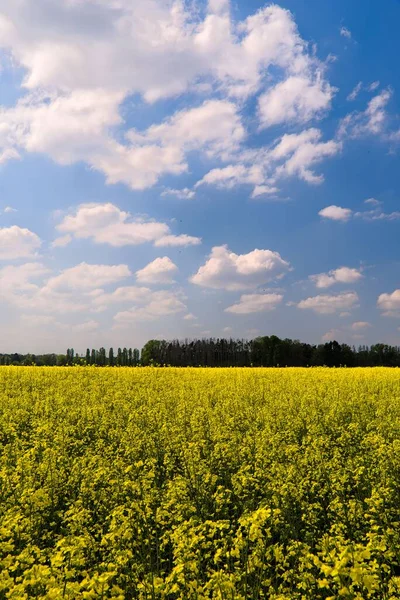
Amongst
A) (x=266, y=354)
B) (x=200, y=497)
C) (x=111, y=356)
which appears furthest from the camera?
(x=111, y=356)

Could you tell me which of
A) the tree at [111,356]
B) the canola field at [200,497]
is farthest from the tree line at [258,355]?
the canola field at [200,497]

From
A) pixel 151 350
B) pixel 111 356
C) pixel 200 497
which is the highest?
pixel 151 350

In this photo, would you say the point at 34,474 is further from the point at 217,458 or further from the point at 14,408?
the point at 14,408

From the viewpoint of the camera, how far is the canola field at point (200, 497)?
15.9ft

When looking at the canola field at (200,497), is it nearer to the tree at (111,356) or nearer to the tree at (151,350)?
the tree at (151,350)

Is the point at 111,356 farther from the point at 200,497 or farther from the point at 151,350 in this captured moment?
the point at 200,497

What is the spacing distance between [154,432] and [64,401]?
649cm

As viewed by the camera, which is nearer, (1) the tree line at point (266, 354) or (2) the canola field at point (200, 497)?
(2) the canola field at point (200, 497)

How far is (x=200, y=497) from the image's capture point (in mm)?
8008

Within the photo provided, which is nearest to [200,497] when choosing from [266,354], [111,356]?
[266,354]

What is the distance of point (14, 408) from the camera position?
1627 cm

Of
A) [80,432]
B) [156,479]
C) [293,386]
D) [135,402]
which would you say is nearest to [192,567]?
[156,479]

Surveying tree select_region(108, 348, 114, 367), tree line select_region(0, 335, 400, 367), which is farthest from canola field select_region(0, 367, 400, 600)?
tree select_region(108, 348, 114, 367)

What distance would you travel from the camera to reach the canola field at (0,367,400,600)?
4852 millimetres
